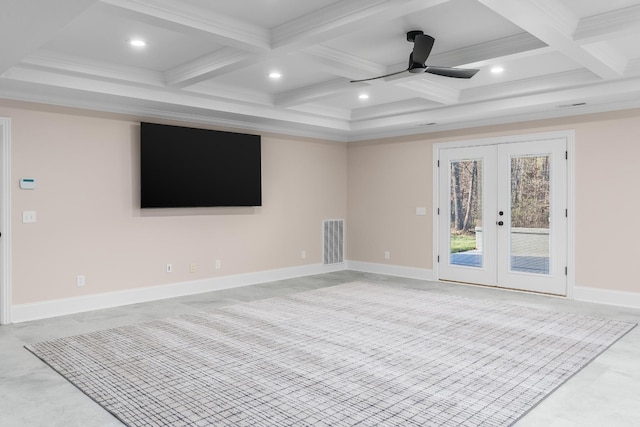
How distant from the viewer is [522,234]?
21.5ft

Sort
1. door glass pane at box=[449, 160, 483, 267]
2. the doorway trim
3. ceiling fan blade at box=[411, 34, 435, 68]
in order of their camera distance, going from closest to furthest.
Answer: ceiling fan blade at box=[411, 34, 435, 68]
the doorway trim
door glass pane at box=[449, 160, 483, 267]

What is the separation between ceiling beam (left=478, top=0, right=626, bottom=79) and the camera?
319 cm

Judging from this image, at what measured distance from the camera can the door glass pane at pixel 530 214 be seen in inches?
250

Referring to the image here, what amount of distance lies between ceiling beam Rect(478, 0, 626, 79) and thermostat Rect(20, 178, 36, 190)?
15.5ft

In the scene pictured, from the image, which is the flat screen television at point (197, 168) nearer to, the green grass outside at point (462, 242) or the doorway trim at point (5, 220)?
the doorway trim at point (5, 220)

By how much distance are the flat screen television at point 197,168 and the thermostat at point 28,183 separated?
116 cm

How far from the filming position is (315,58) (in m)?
4.39

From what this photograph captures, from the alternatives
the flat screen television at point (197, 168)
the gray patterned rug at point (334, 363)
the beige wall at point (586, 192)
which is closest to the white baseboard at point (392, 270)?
the beige wall at point (586, 192)

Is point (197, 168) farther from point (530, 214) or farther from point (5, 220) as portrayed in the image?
point (530, 214)

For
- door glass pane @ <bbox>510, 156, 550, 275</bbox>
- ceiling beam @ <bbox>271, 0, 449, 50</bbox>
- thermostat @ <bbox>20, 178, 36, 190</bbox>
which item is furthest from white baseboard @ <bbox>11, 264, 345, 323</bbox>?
ceiling beam @ <bbox>271, 0, 449, 50</bbox>

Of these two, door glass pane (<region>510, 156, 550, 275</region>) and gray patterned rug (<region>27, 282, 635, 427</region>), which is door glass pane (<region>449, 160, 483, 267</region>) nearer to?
door glass pane (<region>510, 156, 550, 275</region>)

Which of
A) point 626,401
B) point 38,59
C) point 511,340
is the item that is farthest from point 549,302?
point 38,59

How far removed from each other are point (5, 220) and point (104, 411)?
10.1 feet

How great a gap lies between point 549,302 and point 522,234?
106cm
